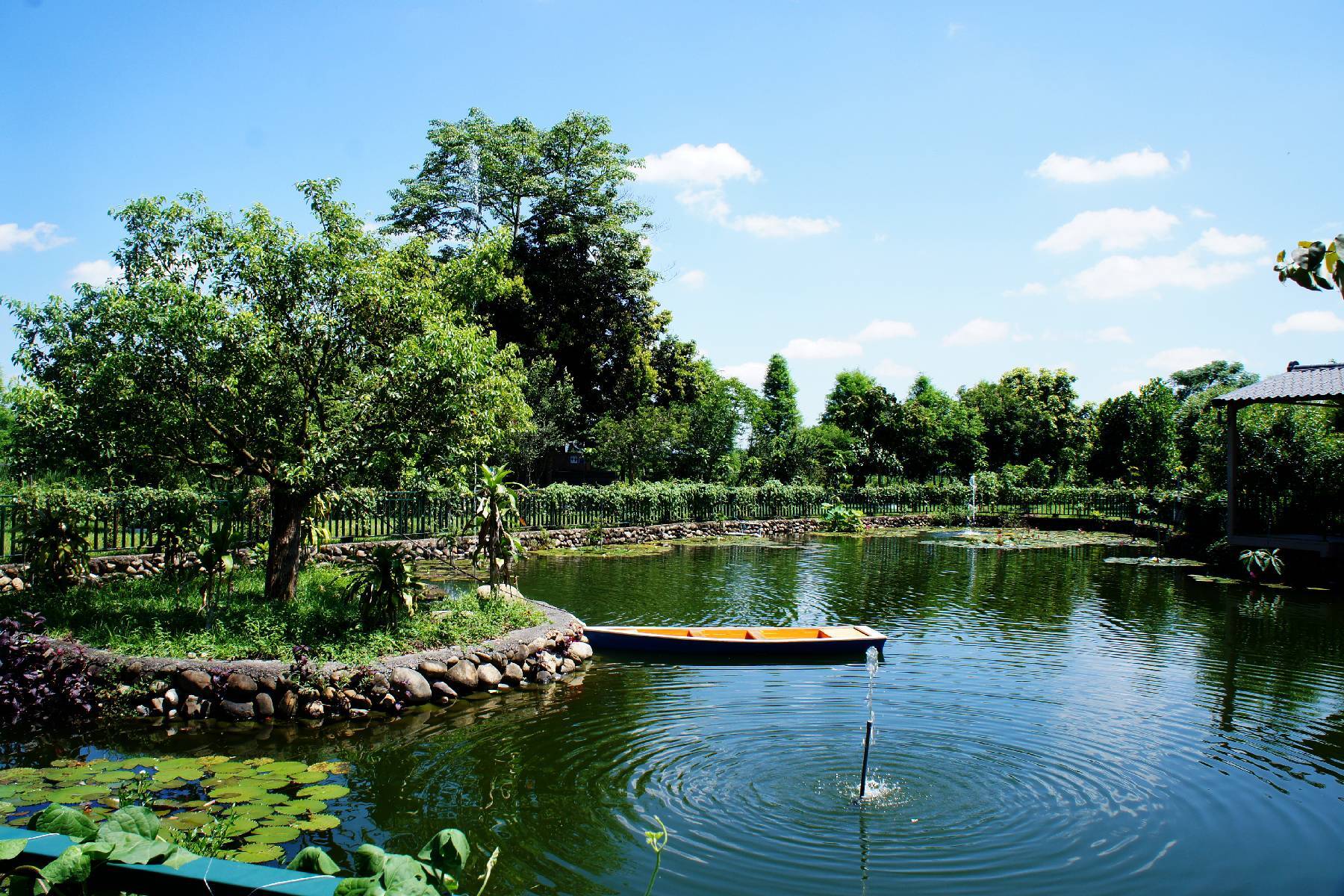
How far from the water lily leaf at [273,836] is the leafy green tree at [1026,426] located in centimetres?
4577

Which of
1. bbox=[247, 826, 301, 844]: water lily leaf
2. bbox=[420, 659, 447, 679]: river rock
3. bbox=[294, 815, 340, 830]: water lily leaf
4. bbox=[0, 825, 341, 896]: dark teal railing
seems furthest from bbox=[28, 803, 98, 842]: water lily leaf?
bbox=[420, 659, 447, 679]: river rock

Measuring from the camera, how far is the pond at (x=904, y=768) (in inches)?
240

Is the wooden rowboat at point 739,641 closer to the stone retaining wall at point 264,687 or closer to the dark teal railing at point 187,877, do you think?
the stone retaining wall at point 264,687

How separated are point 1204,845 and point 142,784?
25.1 ft

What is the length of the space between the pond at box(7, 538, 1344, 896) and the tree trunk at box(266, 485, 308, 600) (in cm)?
324

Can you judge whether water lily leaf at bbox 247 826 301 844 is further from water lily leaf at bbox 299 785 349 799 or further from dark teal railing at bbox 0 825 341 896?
dark teal railing at bbox 0 825 341 896

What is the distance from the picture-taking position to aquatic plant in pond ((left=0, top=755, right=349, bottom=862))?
5633mm

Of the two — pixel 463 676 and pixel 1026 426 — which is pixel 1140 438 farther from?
pixel 463 676

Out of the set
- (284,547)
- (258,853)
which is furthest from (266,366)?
(258,853)

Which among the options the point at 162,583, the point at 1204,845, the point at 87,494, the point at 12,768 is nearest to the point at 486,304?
the point at 87,494

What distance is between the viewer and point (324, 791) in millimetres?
6703

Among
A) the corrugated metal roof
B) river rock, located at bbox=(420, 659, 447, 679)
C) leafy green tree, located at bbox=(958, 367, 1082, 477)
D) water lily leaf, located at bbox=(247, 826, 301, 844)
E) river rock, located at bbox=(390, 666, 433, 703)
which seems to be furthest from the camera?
leafy green tree, located at bbox=(958, 367, 1082, 477)

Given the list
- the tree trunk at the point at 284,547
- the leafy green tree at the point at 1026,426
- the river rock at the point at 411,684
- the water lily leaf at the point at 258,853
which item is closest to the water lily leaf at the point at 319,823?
the water lily leaf at the point at 258,853

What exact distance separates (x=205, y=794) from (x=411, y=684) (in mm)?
3076
